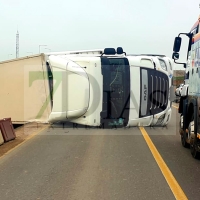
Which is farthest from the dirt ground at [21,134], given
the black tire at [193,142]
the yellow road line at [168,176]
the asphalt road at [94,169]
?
the black tire at [193,142]

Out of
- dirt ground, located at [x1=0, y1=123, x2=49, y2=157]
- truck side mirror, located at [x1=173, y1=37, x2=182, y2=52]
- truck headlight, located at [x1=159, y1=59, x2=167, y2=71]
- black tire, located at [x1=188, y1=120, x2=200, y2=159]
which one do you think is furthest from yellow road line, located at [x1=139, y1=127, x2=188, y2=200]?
truck headlight, located at [x1=159, y1=59, x2=167, y2=71]

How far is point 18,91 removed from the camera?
44.0 ft

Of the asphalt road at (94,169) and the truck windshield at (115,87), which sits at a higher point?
the truck windshield at (115,87)

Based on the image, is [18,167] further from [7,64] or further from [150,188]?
[7,64]

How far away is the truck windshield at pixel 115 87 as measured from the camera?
509 inches

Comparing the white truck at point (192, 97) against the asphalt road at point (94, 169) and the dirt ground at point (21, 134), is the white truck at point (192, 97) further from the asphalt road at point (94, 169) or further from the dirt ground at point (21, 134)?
the dirt ground at point (21, 134)

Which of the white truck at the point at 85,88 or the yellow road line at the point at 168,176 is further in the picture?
the white truck at the point at 85,88

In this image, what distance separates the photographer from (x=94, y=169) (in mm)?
7172

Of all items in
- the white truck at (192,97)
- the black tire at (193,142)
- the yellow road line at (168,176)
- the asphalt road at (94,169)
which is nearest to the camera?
the yellow road line at (168,176)

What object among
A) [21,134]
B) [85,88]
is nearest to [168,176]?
[85,88]

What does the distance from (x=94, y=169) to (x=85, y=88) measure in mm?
5891

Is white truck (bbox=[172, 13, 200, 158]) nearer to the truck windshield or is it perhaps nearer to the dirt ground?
the truck windshield

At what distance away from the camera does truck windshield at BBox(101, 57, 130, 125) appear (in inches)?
509

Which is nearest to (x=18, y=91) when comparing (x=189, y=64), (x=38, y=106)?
(x=38, y=106)
